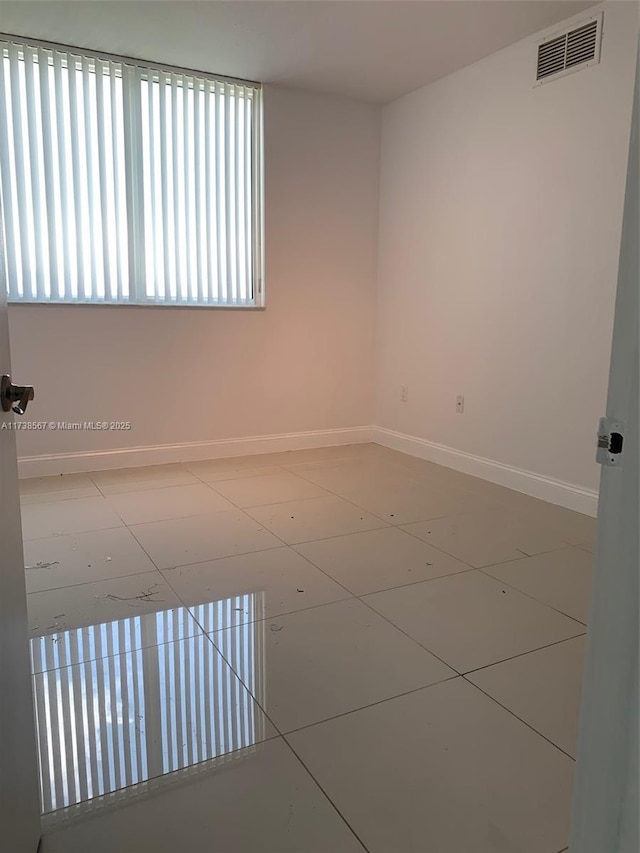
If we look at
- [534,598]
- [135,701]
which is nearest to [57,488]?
[135,701]

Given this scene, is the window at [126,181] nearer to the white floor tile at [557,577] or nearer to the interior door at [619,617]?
the white floor tile at [557,577]

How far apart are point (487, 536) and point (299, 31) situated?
2.78 meters

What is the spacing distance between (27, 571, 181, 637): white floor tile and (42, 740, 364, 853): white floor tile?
807mm

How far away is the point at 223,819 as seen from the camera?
1207 millimetres

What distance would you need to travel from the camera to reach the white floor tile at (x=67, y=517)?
2.79 meters

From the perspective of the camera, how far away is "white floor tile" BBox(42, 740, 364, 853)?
1149 millimetres

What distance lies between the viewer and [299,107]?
4145 millimetres

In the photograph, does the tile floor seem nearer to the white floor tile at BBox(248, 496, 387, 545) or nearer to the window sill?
the white floor tile at BBox(248, 496, 387, 545)

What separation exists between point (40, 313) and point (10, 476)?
2933mm

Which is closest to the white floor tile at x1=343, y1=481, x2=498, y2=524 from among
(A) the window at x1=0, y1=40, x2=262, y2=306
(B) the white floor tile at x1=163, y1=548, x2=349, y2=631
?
(B) the white floor tile at x1=163, y1=548, x2=349, y2=631

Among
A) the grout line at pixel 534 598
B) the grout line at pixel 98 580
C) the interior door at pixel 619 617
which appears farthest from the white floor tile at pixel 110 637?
the interior door at pixel 619 617

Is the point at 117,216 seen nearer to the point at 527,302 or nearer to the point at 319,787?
the point at 527,302

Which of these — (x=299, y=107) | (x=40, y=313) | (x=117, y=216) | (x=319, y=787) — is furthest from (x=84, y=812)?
(x=299, y=107)

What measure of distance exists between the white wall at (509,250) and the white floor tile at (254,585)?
165 cm
